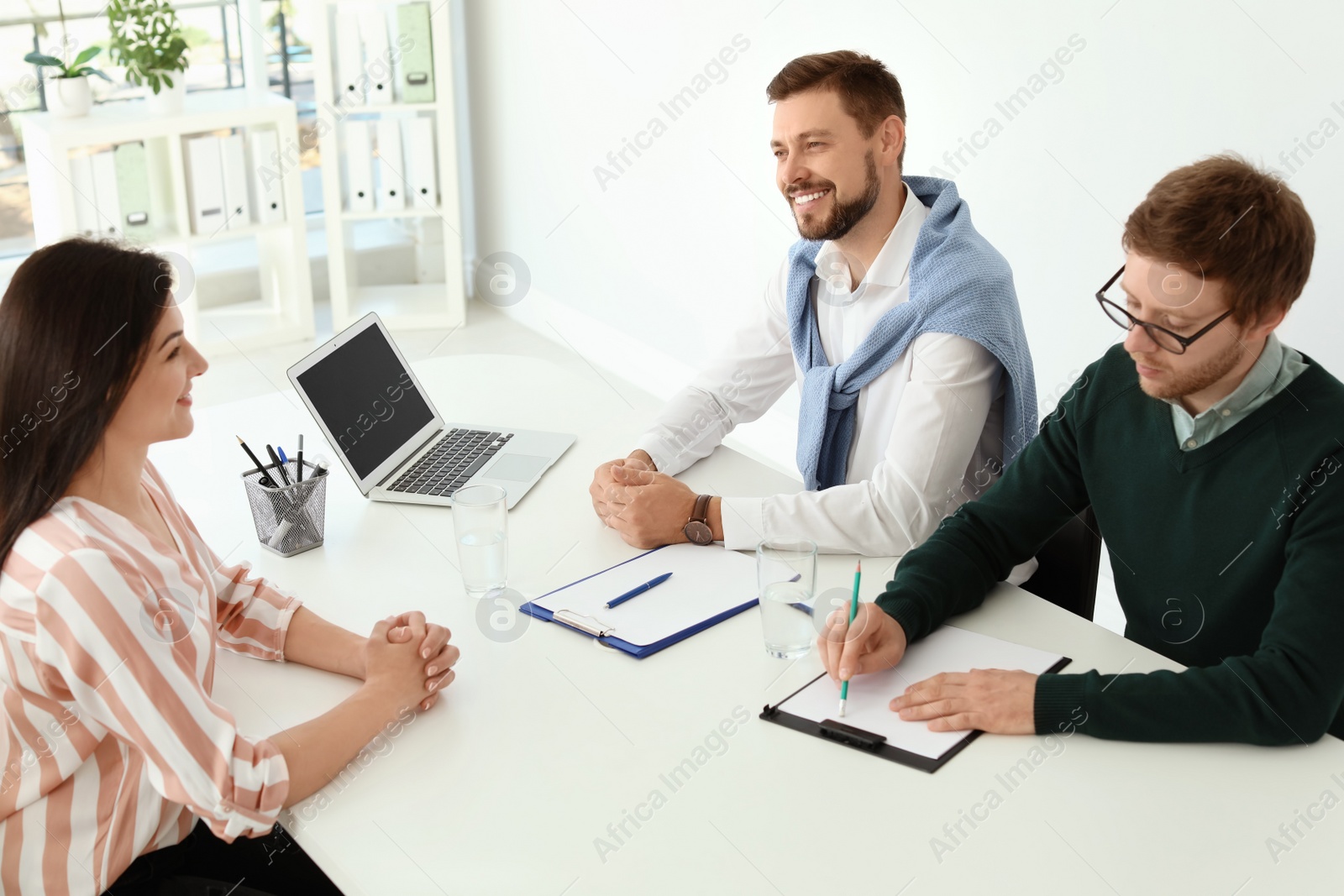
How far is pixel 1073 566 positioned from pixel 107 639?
1.38 m

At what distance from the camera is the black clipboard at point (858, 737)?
1335 mm

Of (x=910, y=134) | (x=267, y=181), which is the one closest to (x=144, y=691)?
(x=910, y=134)

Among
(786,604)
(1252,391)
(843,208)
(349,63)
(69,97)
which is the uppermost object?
(349,63)

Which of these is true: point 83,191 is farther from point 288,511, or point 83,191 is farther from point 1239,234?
point 1239,234

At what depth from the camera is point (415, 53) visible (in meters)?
4.71

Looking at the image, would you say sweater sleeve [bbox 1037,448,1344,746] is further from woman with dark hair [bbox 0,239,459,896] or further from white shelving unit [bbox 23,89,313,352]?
white shelving unit [bbox 23,89,313,352]

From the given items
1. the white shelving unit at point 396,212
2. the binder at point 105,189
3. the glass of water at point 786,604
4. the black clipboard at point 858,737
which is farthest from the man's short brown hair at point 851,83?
the binder at point 105,189

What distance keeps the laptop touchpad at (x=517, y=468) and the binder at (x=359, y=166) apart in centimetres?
296

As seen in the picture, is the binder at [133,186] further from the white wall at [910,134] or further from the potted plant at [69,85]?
the white wall at [910,134]

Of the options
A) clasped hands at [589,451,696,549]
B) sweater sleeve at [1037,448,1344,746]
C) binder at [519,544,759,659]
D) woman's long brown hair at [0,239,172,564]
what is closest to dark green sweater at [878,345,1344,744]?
sweater sleeve at [1037,448,1344,746]

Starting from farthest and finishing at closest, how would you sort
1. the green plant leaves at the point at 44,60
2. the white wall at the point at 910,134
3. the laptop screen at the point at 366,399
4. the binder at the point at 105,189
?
the binder at the point at 105,189 → the green plant leaves at the point at 44,60 → the white wall at the point at 910,134 → the laptop screen at the point at 366,399

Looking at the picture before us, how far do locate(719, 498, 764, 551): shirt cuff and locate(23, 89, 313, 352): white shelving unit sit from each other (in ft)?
9.12

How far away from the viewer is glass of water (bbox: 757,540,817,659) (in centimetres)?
154

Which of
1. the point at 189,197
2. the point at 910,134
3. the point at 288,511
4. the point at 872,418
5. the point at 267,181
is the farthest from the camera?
the point at 267,181
